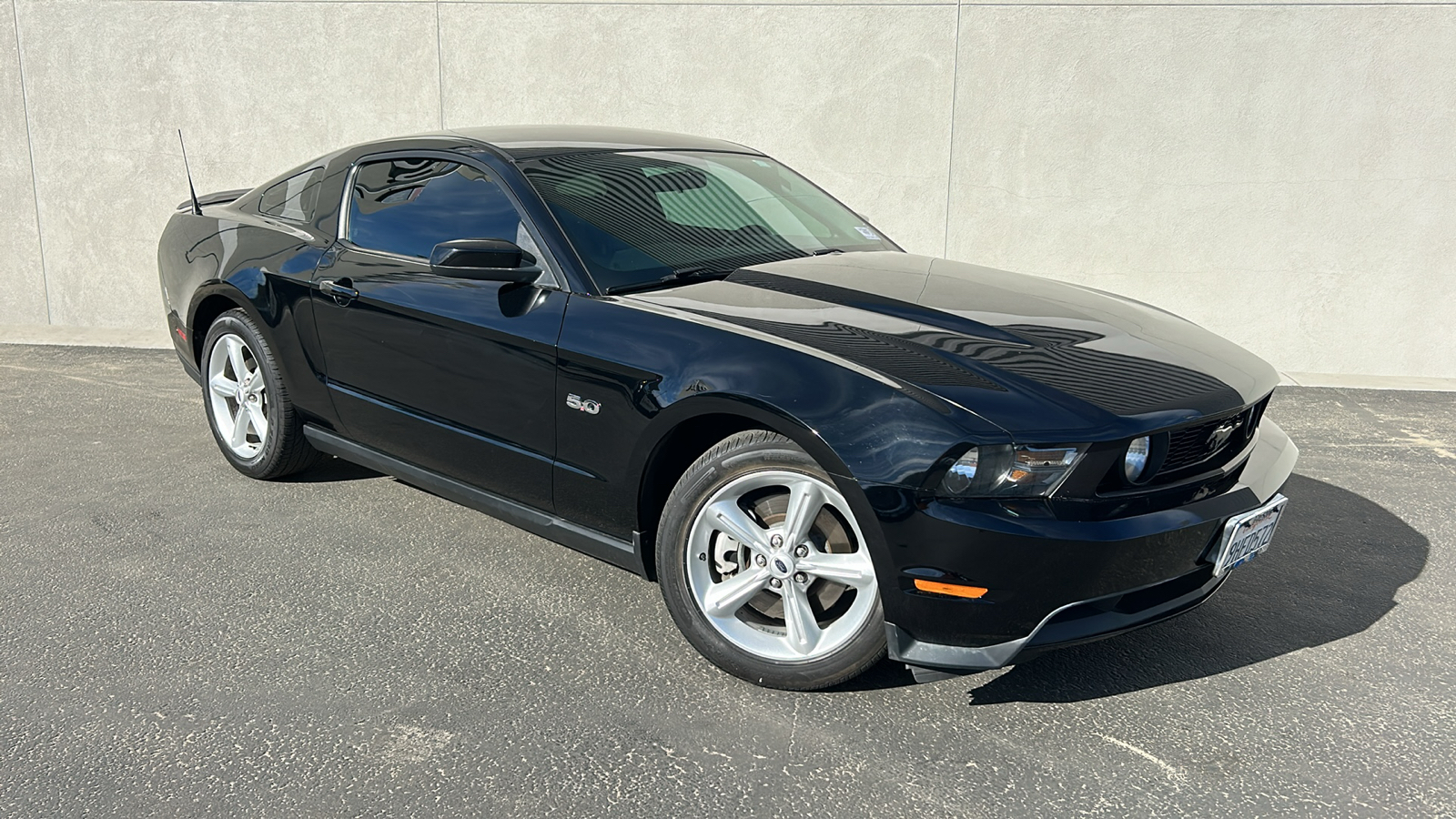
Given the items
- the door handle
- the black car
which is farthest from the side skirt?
the door handle

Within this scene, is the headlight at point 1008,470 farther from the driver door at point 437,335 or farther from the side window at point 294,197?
the side window at point 294,197

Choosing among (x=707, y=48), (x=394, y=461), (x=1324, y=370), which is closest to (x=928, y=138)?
(x=707, y=48)

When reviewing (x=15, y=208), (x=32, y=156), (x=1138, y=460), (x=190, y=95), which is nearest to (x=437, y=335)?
(x=1138, y=460)

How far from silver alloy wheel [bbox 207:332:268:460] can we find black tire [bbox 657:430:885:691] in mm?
2285

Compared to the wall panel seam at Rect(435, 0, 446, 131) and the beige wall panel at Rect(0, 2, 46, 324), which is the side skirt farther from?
the beige wall panel at Rect(0, 2, 46, 324)

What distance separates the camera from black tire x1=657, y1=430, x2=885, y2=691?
2867 mm

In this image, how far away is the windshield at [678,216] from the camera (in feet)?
11.6

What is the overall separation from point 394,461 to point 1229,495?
278 cm

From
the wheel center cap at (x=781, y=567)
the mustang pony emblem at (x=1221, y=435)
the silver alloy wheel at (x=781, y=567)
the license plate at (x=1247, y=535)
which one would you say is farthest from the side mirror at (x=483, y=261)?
the license plate at (x=1247, y=535)

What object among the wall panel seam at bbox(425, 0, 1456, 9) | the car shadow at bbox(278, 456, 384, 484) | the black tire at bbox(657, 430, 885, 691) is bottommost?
the car shadow at bbox(278, 456, 384, 484)

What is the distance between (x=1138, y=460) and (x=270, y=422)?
134 inches

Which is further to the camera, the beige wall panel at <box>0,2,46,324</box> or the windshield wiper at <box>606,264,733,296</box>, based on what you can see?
the beige wall panel at <box>0,2,46,324</box>

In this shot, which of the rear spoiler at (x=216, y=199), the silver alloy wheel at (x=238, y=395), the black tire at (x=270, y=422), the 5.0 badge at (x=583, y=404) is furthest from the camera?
the rear spoiler at (x=216, y=199)

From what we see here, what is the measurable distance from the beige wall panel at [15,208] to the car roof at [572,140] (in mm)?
5470
